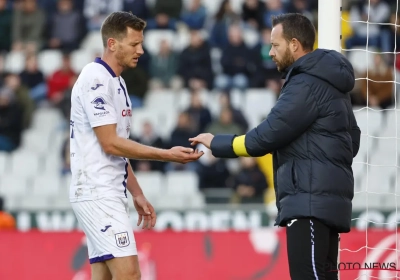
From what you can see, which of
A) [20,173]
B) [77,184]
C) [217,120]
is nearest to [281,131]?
[77,184]

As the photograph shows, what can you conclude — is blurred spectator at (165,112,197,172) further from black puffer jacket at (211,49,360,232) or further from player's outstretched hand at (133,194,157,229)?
black puffer jacket at (211,49,360,232)

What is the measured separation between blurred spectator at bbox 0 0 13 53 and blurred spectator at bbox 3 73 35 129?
4.10 feet

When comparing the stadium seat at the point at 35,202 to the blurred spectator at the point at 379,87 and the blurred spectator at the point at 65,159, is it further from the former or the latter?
the blurred spectator at the point at 379,87

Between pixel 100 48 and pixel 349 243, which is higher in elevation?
pixel 100 48

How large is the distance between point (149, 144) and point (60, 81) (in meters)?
2.43

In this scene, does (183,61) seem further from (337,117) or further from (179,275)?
(337,117)

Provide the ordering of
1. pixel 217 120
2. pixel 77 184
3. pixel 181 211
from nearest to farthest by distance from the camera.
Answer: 1. pixel 77 184
2. pixel 181 211
3. pixel 217 120

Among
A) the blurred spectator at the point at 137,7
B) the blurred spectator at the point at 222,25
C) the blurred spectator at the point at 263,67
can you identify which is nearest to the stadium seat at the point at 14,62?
the blurred spectator at the point at 137,7

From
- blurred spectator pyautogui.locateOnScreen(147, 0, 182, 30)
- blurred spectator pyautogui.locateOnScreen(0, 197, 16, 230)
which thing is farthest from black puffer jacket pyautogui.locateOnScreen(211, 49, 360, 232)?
blurred spectator pyautogui.locateOnScreen(147, 0, 182, 30)

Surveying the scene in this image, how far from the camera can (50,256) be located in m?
9.28

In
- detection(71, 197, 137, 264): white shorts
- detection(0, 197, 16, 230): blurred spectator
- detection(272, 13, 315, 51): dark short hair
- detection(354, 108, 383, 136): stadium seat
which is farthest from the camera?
detection(354, 108, 383, 136): stadium seat

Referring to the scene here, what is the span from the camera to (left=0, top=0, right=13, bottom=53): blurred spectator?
15.8 meters

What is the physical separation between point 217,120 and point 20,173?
10.6ft

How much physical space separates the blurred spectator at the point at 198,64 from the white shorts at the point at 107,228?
345 inches
